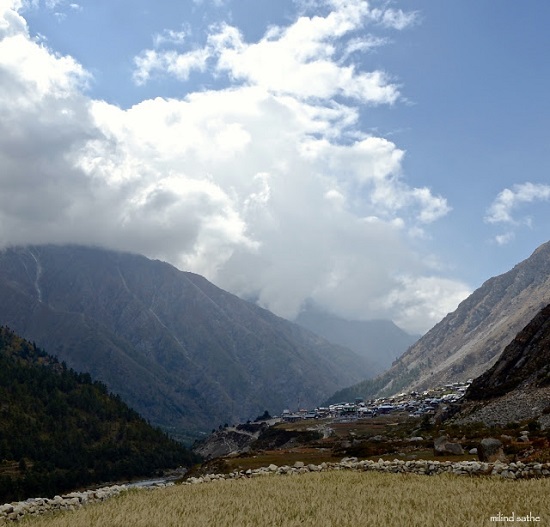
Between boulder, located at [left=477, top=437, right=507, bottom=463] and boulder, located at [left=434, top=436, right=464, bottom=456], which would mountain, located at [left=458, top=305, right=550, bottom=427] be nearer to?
boulder, located at [left=434, top=436, right=464, bottom=456]

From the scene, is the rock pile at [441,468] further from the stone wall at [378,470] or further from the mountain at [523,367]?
the mountain at [523,367]

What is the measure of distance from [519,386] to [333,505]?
10520 centimetres

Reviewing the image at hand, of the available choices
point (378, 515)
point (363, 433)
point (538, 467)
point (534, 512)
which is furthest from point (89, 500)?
point (363, 433)

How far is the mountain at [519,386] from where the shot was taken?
89.8m

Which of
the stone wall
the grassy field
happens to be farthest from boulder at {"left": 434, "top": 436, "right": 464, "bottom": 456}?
the grassy field

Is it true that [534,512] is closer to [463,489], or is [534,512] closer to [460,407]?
[463,489]

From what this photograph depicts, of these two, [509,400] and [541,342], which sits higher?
[541,342]

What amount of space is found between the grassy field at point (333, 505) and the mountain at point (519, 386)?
179 ft

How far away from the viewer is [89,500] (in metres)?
28.8

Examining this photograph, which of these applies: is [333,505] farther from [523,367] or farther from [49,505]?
[523,367]

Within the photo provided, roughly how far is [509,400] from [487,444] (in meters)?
67.7

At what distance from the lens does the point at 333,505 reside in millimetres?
21188

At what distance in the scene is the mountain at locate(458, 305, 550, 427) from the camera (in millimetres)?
89812

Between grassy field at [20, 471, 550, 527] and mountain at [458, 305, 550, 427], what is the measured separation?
179 feet
